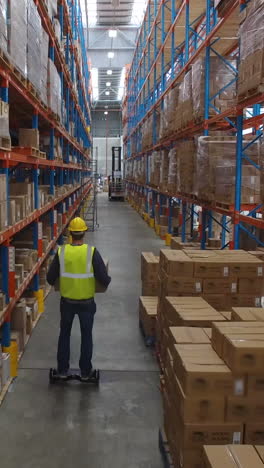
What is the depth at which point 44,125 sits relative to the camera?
31.9ft

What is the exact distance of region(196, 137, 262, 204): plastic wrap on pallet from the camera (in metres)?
7.02

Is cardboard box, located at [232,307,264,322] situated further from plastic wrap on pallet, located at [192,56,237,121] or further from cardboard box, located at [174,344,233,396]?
plastic wrap on pallet, located at [192,56,237,121]

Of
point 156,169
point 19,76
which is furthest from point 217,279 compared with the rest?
point 156,169

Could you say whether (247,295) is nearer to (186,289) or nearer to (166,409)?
(186,289)

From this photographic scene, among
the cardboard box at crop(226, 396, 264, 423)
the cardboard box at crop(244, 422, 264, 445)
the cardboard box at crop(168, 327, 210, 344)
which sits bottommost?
the cardboard box at crop(244, 422, 264, 445)

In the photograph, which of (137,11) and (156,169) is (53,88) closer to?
(156,169)

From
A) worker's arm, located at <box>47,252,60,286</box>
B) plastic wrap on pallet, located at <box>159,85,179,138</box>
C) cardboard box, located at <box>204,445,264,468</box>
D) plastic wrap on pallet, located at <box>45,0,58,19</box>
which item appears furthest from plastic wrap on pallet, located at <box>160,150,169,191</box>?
cardboard box, located at <box>204,445,264,468</box>

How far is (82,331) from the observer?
4820 millimetres

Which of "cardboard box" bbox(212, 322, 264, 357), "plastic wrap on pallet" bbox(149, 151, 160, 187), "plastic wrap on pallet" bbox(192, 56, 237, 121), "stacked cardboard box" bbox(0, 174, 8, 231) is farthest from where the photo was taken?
"plastic wrap on pallet" bbox(149, 151, 160, 187)

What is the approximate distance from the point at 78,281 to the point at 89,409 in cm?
127

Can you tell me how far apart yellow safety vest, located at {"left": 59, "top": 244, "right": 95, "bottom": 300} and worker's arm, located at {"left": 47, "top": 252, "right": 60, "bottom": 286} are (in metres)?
0.07

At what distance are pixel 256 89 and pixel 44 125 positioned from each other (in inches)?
216

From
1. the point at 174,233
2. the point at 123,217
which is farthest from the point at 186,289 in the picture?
the point at 123,217

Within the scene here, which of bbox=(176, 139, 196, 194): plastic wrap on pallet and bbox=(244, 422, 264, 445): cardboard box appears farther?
bbox=(176, 139, 196, 194): plastic wrap on pallet
